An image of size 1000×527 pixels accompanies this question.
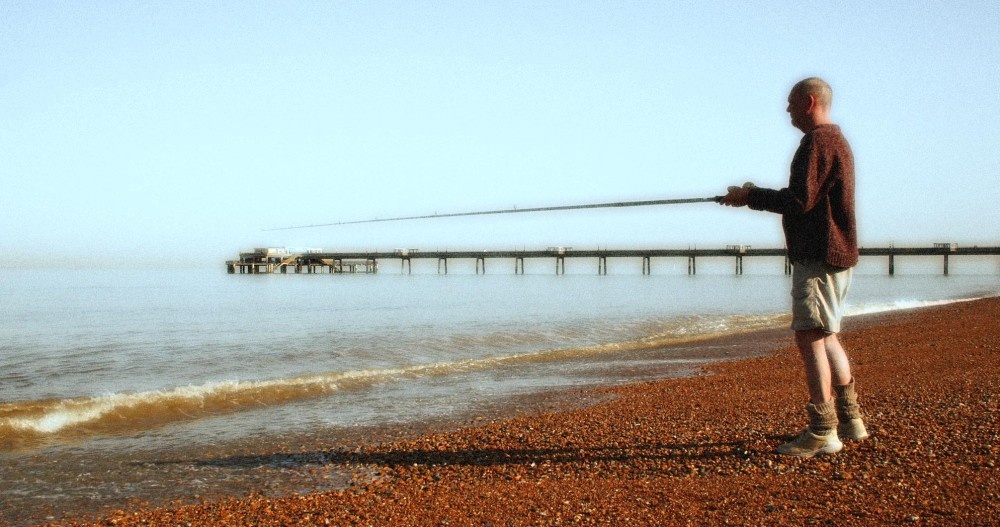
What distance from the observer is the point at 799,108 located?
392 centimetres

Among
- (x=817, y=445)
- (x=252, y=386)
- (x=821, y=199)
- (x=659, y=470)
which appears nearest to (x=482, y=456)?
(x=659, y=470)

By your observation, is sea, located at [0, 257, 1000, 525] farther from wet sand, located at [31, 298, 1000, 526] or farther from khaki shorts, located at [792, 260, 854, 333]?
khaki shorts, located at [792, 260, 854, 333]

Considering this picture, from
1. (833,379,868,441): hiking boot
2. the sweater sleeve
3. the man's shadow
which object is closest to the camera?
the sweater sleeve

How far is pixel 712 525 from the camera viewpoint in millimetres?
3094

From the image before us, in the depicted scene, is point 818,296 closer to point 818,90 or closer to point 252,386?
point 818,90

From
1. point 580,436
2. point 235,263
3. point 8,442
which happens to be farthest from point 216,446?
point 235,263

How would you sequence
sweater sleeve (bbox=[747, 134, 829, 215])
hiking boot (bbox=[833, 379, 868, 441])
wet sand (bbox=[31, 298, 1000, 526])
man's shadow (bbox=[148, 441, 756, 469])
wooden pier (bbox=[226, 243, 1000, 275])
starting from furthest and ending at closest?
1. wooden pier (bbox=[226, 243, 1000, 275])
2. man's shadow (bbox=[148, 441, 756, 469])
3. hiking boot (bbox=[833, 379, 868, 441])
4. sweater sleeve (bbox=[747, 134, 829, 215])
5. wet sand (bbox=[31, 298, 1000, 526])

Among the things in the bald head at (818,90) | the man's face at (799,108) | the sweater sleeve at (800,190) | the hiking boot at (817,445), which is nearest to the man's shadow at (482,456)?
the hiking boot at (817,445)

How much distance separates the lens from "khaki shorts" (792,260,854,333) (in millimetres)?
3773

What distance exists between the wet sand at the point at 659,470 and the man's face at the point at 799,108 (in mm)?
1749

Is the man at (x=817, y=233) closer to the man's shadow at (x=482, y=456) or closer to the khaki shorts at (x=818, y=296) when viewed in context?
the khaki shorts at (x=818, y=296)

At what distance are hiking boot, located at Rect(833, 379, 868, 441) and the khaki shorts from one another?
45 centimetres

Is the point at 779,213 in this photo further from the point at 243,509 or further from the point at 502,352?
the point at 502,352

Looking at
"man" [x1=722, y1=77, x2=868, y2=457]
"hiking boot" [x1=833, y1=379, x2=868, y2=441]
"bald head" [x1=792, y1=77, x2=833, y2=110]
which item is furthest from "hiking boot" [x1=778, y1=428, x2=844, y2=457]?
"bald head" [x1=792, y1=77, x2=833, y2=110]
